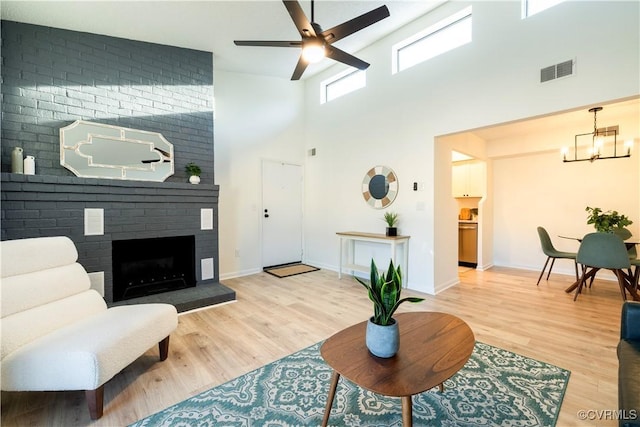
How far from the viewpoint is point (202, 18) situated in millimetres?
3229

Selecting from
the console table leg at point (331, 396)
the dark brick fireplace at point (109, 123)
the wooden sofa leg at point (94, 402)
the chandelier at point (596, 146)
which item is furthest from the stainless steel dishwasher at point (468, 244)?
the wooden sofa leg at point (94, 402)

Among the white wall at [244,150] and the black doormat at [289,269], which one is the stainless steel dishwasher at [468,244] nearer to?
the black doormat at [289,269]

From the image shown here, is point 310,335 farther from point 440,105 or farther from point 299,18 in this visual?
point 440,105

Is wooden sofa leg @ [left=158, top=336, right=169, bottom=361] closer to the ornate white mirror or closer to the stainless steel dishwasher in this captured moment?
the ornate white mirror

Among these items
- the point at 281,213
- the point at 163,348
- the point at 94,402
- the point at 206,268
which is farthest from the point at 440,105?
the point at 94,402

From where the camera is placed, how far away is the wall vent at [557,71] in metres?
2.69

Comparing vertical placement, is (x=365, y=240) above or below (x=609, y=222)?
below

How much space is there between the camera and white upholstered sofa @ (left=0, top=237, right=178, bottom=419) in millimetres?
1505

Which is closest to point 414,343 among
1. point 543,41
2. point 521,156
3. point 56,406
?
point 56,406

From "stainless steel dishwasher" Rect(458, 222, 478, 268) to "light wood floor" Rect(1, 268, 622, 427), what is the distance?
3.66ft

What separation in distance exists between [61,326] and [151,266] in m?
1.79

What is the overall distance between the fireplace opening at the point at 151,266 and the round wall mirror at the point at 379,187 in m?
2.76

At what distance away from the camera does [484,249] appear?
5.41 m

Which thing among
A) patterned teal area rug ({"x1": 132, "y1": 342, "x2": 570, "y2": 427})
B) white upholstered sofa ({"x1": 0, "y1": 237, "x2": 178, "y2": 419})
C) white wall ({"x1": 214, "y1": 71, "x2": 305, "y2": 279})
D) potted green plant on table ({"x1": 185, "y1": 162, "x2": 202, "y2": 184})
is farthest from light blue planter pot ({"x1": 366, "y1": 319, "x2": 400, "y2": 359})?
white wall ({"x1": 214, "y1": 71, "x2": 305, "y2": 279})
